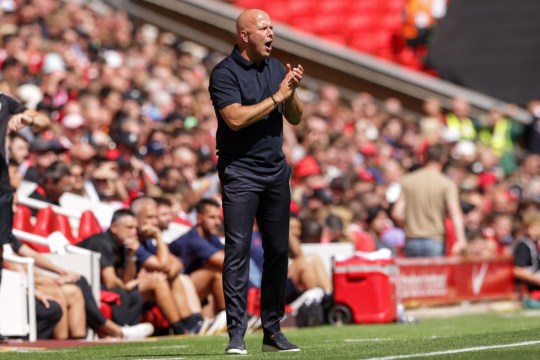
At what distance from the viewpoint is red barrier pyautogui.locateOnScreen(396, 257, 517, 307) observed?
1566 centimetres

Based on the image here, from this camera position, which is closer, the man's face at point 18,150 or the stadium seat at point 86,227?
the man's face at point 18,150

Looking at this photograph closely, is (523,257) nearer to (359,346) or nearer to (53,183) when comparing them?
(53,183)

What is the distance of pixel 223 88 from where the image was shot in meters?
8.62

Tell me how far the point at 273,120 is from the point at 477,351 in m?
1.95

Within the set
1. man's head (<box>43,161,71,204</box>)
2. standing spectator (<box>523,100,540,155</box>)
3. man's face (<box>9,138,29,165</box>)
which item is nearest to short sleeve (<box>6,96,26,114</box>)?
man's face (<box>9,138,29,165</box>)

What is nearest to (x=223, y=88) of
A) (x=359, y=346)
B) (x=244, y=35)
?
(x=244, y=35)

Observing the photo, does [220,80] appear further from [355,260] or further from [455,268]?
[455,268]

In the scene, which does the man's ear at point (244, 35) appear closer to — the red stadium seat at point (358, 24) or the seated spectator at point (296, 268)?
the seated spectator at point (296, 268)

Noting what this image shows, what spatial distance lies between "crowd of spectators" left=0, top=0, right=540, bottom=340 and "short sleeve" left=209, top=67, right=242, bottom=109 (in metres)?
3.91

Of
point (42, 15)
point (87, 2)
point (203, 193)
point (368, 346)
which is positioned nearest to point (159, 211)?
point (203, 193)

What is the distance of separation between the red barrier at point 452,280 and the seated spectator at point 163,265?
3469mm

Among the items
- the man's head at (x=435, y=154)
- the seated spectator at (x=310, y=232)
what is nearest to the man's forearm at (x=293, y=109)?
the seated spectator at (x=310, y=232)

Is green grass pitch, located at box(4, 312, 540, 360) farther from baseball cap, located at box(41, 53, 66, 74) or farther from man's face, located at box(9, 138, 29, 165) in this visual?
baseball cap, located at box(41, 53, 66, 74)

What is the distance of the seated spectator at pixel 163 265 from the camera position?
40.8ft
